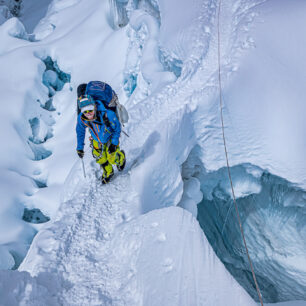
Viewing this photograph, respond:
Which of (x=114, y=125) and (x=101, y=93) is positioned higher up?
(x=101, y=93)

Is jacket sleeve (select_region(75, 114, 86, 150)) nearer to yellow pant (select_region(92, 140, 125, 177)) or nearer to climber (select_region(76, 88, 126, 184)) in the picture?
climber (select_region(76, 88, 126, 184))

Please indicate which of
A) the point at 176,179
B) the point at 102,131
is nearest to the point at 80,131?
the point at 102,131

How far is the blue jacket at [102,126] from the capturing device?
2611 mm

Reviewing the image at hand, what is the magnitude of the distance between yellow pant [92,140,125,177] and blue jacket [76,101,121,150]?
95 mm

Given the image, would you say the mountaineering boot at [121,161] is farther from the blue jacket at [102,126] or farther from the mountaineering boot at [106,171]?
the blue jacket at [102,126]

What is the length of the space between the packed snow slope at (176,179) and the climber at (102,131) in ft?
0.75

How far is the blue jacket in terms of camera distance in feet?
8.57

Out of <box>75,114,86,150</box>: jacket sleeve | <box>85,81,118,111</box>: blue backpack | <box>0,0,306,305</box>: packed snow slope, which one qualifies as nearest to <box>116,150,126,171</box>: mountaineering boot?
<box>0,0,306,305</box>: packed snow slope

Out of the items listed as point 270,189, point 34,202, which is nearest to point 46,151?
point 34,202

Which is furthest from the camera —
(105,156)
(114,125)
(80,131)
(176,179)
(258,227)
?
(258,227)

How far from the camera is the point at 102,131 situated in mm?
2752

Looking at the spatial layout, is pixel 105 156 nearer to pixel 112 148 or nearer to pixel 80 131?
pixel 112 148

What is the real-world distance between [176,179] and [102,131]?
1214 mm

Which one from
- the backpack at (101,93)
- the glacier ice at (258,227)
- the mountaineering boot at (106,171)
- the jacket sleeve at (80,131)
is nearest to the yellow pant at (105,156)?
the mountaineering boot at (106,171)
